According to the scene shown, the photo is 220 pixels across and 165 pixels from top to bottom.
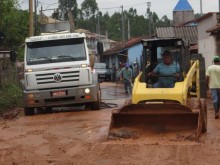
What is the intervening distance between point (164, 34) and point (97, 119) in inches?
1042

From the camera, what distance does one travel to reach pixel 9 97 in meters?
22.0

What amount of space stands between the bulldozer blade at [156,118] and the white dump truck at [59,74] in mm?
5996

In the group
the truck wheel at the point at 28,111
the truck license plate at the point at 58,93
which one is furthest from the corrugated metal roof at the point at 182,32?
the truck license plate at the point at 58,93

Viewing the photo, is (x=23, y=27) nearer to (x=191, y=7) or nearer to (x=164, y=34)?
(x=164, y=34)

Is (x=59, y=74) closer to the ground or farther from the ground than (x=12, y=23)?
closer to the ground

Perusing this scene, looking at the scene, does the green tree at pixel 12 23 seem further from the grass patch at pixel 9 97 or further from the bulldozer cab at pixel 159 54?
the bulldozer cab at pixel 159 54

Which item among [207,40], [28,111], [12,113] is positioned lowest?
[12,113]

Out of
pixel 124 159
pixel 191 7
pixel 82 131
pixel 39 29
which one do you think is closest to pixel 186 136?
pixel 124 159

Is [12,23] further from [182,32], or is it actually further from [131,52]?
[131,52]

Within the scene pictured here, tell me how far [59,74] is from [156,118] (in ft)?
21.6

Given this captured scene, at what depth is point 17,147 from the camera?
1067 cm

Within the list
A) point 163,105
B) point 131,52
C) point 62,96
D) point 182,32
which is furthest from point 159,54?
point 131,52

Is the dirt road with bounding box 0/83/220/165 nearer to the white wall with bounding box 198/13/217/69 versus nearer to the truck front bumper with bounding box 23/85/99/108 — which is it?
the truck front bumper with bounding box 23/85/99/108

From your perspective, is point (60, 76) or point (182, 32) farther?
point (182, 32)
